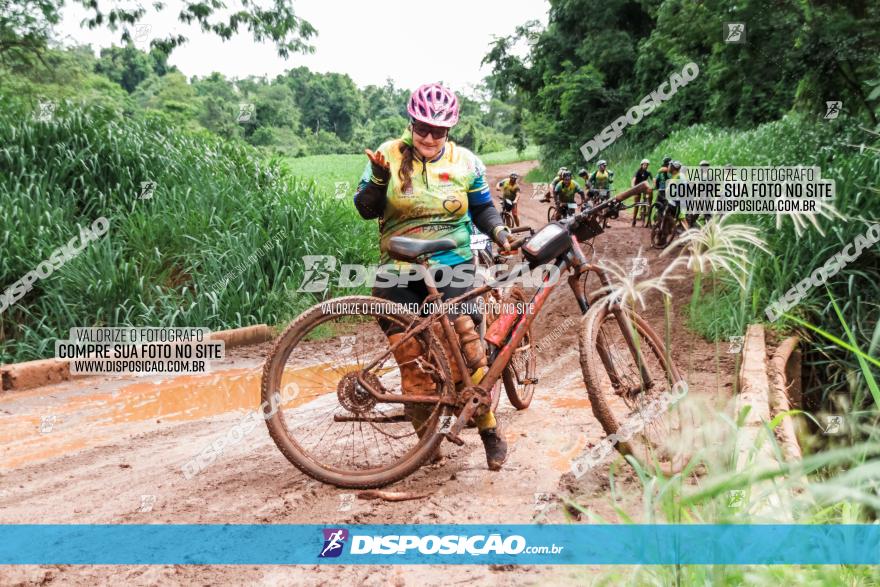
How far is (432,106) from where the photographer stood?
3666 millimetres

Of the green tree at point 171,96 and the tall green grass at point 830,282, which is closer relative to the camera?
the tall green grass at point 830,282

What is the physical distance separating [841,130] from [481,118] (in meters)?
59.7

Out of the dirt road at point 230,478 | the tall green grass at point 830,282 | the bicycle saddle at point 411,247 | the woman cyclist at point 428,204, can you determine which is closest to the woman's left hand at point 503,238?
the woman cyclist at point 428,204

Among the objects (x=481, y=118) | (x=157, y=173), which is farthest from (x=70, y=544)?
(x=481, y=118)

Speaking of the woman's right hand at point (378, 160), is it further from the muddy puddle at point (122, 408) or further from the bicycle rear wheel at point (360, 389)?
the muddy puddle at point (122, 408)

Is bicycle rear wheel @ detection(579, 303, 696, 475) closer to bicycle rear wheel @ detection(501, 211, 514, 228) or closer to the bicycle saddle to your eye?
the bicycle saddle

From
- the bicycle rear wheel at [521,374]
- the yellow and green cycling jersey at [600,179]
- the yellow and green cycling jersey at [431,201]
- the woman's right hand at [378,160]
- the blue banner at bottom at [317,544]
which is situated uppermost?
the yellow and green cycling jersey at [600,179]

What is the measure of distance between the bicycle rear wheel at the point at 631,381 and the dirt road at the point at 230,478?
240 mm

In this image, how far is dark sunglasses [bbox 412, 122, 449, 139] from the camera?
12.1 feet

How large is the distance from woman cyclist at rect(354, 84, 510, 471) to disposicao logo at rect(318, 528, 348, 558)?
0.79 m

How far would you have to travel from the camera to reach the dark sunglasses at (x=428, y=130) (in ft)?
12.1

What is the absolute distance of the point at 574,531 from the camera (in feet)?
8.66

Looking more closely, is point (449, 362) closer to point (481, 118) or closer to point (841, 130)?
point (841, 130)

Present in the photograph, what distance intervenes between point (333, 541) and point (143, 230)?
6399mm
